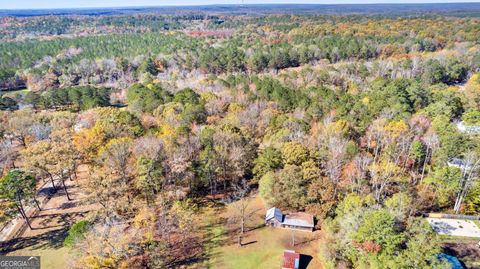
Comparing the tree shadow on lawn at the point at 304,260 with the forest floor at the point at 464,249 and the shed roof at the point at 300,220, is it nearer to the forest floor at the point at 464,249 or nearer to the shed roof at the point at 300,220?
the shed roof at the point at 300,220

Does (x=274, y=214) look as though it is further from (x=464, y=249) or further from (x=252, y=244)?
(x=464, y=249)

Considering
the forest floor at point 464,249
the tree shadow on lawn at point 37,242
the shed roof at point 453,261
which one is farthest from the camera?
the tree shadow on lawn at point 37,242

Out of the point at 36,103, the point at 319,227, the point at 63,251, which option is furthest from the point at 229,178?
the point at 36,103

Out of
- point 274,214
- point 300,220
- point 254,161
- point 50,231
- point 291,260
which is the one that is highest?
point 254,161

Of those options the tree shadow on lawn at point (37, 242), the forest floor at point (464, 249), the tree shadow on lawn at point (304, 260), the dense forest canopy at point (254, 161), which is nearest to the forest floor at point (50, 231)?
the tree shadow on lawn at point (37, 242)

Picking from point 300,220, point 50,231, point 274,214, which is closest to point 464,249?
point 300,220

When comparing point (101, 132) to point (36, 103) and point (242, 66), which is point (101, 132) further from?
point (242, 66)
